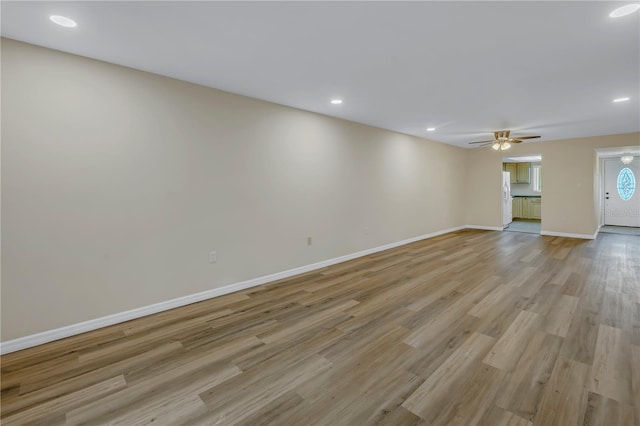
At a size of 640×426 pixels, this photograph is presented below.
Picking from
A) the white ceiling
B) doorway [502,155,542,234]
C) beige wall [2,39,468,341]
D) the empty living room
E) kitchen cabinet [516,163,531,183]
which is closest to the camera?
the empty living room

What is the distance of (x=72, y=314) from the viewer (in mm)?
2523

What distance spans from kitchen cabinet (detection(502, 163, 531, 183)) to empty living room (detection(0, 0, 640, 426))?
20.5 feet

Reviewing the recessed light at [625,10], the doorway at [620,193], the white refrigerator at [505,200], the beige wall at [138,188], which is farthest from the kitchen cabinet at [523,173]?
the recessed light at [625,10]

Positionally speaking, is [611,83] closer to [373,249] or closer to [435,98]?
[435,98]

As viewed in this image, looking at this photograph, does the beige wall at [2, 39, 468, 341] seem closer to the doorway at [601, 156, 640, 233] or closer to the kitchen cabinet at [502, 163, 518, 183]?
the kitchen cabinet at [502, 163, 518, 183]

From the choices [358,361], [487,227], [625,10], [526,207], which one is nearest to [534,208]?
[526,207]

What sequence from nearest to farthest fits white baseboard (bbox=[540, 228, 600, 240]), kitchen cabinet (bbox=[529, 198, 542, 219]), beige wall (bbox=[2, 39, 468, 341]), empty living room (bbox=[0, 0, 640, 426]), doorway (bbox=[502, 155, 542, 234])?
empty living room (bbox=[0, 0, 640, 426]) → beige wall (bbox=[2, 39, 468, 341]) → white baseboard (bbox=[540, 228, 600, 240]) → kitchen cabinet (bbox=[529, 198, 542, 219]) → doorway (bbox=[502, 155, 542, 234])

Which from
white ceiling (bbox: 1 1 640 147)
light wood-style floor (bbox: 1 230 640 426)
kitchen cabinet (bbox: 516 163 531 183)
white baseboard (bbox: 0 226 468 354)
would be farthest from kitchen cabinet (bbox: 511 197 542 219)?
white baseboard (bbox: 0 226 468 354)

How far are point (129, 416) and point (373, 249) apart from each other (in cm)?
442

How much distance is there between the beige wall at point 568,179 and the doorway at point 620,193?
247cm

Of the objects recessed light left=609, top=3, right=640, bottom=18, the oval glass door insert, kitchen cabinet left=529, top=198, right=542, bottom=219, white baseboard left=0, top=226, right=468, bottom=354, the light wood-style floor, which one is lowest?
the light wood-style floor

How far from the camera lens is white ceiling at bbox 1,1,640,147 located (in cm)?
191

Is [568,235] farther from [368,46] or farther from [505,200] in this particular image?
[368,46]

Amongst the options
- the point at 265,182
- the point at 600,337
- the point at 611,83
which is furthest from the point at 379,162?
the point at 600,337
